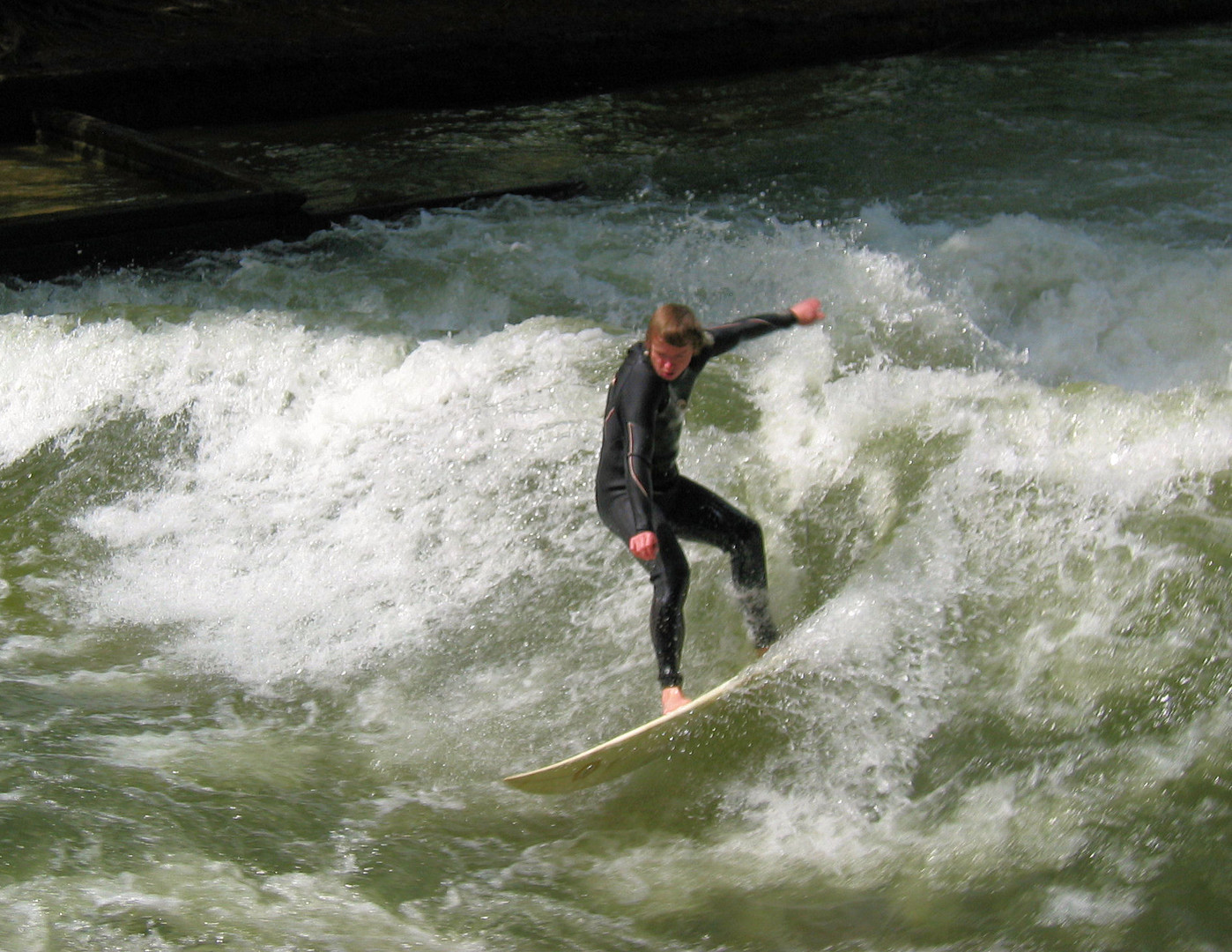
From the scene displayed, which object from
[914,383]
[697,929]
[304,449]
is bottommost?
[697,929]

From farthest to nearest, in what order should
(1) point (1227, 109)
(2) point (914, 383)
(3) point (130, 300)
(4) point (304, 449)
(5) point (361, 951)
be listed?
(1) point (1227, 109) < (3) point (130, 300) < (4) point (304, 449) < (2) point (914, 383) < (5) point (361, 951)

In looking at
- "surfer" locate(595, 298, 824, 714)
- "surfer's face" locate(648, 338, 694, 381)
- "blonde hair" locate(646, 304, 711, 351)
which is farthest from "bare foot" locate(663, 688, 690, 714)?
"blonde hair" locate(646, 304, 711, 351)

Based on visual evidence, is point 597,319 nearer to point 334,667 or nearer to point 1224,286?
point 334,667

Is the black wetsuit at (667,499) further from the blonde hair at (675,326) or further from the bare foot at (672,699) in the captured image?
the blonde hair at (675,326)

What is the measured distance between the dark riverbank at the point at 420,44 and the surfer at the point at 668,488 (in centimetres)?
865

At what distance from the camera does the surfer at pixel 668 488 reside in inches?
145

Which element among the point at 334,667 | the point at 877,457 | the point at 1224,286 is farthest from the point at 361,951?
the point at 1224,286

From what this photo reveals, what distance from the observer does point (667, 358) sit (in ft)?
12.1

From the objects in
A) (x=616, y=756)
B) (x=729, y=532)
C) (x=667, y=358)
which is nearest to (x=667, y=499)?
(x=729, y=532)

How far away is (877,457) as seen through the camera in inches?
190

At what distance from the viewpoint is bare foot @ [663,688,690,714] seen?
382 cm

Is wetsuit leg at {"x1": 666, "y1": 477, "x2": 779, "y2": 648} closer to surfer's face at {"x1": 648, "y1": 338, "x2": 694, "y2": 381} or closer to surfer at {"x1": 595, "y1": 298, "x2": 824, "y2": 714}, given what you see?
surfer at {"x1": 595, "y1": 298, "x2": 824, "y2": 714}

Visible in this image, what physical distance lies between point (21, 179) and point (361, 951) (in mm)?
7641

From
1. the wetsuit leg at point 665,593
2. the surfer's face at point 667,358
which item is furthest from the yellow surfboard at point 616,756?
the surfer's face at point 667,358
